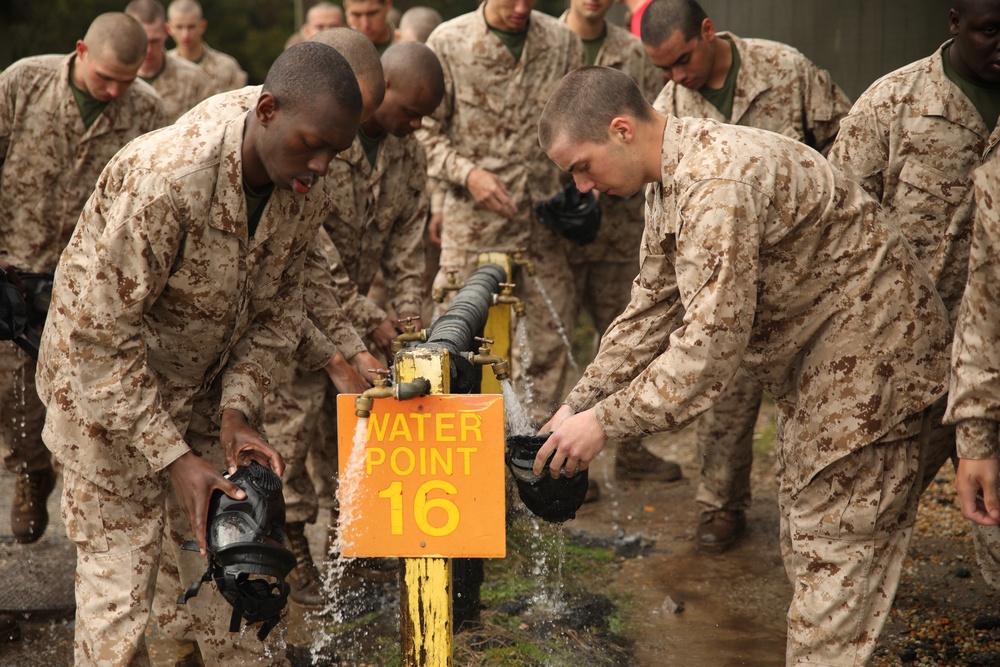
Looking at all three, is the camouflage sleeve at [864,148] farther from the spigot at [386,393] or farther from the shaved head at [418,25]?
the shaved head at [418,25]

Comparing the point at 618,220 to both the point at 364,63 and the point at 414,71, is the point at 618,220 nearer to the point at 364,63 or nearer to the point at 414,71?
the point at 414,71

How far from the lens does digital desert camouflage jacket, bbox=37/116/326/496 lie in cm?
265

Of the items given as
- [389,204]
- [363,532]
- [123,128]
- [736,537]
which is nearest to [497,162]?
[389,204]

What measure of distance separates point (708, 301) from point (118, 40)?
3.42 metres

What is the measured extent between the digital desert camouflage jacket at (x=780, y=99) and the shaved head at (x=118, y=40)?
2526 mm

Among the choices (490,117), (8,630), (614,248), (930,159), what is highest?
(490,117)

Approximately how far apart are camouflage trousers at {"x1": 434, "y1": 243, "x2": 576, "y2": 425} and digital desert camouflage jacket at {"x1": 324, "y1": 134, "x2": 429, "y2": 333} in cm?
90

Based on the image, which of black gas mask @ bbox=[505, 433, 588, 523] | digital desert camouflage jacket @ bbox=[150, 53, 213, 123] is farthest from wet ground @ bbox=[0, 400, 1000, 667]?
digital desert camouflage jacket @ bbox=[150, 53, 213, 123]

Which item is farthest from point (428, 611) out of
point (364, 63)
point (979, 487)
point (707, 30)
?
point (707, 30)

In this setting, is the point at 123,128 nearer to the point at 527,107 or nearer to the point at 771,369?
the point at 527,107

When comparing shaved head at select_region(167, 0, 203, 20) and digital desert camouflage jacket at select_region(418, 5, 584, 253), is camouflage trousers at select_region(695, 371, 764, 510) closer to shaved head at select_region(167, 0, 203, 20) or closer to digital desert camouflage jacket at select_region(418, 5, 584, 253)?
digital desert camouflage jacket at select_region(418, 5, 584, 253)

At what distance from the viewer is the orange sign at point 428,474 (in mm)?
2514

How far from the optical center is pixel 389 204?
15.5 ft

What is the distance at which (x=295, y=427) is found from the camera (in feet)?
14.4
